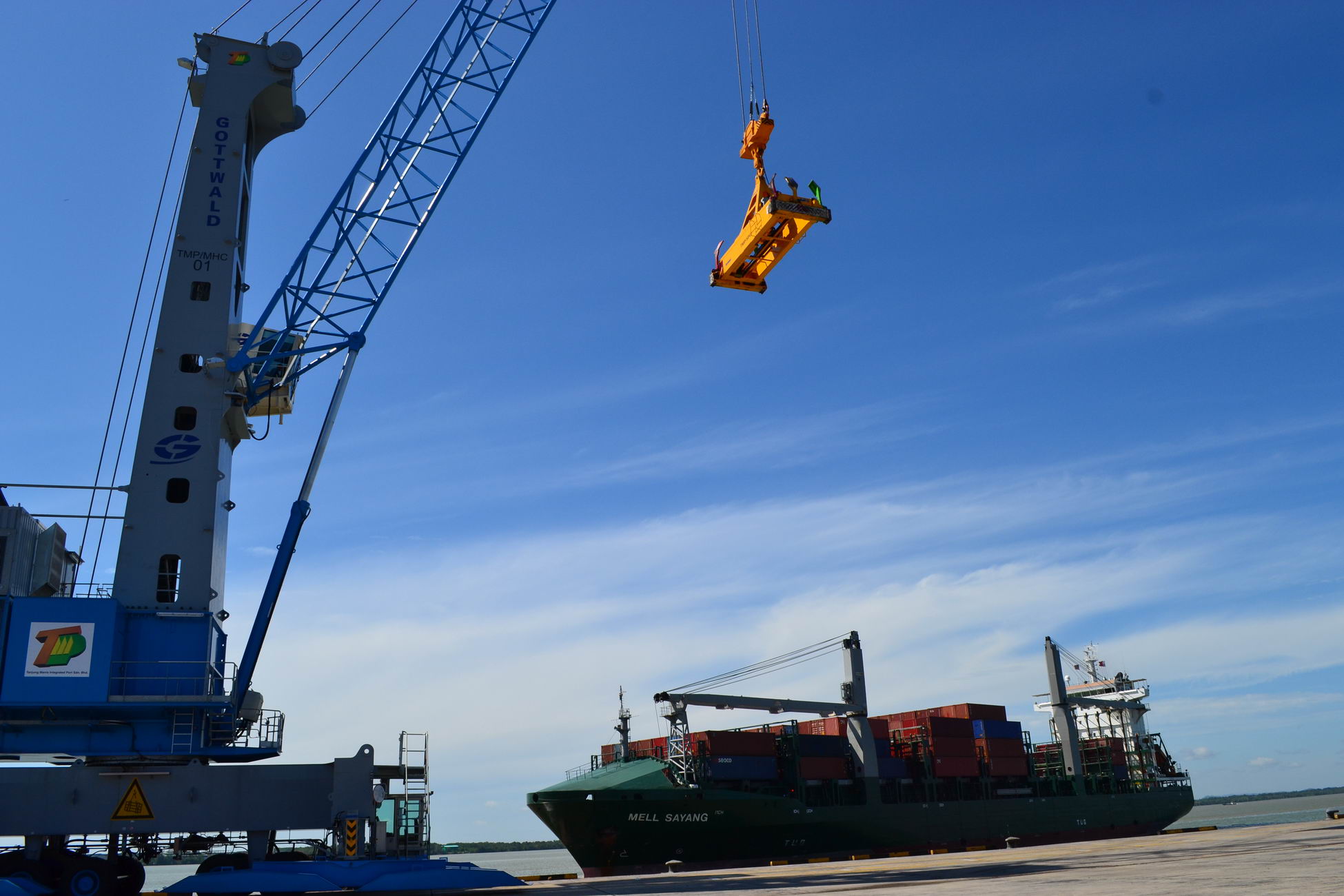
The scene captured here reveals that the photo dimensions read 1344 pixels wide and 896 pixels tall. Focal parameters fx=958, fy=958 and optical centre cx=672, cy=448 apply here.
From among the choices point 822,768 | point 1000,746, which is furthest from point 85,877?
point 1000,746

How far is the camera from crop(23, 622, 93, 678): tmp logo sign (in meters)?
19.0

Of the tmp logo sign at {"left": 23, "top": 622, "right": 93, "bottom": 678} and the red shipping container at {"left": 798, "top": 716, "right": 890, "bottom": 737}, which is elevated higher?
the tmp logo sign at {"left": 23, "top": 622, "right": 93, "bottom": 678}

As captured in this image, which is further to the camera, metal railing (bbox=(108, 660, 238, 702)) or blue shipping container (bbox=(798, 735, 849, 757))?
blue shipping container (bbox=(798, 735, 849, 757))

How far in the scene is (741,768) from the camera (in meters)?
37.7

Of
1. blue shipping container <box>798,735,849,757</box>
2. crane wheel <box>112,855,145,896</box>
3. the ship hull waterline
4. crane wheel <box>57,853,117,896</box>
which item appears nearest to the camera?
crane wheel <box>57,853,117,896</box>

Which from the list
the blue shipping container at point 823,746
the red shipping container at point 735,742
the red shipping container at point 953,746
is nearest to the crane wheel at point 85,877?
the red shipping container at point 735,742

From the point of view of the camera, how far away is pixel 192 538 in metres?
21.6

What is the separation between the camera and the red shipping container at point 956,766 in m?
43.0

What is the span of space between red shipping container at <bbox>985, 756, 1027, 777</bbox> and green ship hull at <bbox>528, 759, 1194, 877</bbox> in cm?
80

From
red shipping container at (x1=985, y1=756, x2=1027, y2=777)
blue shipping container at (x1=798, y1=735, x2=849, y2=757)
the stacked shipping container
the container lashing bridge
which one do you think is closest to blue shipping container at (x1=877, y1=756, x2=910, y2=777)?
the stacked shipping container

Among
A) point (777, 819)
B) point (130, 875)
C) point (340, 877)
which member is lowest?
point (777, 819)

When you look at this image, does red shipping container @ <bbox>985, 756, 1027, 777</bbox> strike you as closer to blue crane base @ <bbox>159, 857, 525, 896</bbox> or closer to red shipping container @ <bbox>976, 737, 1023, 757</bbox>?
red shipping container @ <bbox>976, 737, 1023, 757</bbox>

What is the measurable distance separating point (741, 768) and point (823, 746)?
5.03 meters

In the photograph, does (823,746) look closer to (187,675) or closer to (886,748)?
(886,748)
